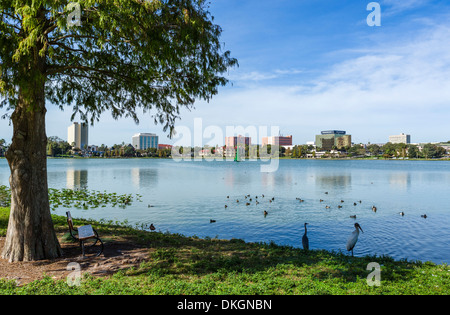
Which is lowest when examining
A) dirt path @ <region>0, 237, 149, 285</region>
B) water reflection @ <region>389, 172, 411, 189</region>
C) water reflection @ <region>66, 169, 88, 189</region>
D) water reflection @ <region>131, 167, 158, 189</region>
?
water reflection @ <region>389, 172, 411, 189</region>

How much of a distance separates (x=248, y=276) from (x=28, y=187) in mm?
6629

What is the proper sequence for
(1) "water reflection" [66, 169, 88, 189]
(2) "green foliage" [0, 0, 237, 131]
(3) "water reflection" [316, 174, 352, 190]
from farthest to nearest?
(3) "water reflection" [316, 174, 352, 190]
(1) "water reflection" [66, 169, 88, 189]
(2) "green foliage" [0, 0, 237, 131]

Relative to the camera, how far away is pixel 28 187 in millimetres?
8406

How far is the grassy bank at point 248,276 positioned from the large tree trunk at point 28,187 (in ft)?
A: 6.07

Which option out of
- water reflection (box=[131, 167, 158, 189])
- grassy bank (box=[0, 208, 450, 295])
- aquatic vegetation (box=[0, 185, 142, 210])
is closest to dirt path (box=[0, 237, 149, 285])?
grassy bank (box=[0, 208, 450, 295])

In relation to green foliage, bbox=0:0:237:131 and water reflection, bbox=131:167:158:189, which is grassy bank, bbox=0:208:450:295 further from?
water reflection, bbox=131:167:158:189

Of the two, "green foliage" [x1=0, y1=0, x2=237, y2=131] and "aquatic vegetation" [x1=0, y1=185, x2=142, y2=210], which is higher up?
"green foliage" [x1=0, y1=0, x2=237, y2=131]

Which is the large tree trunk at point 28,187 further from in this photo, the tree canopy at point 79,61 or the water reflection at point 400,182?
the water reflection at point 400,182

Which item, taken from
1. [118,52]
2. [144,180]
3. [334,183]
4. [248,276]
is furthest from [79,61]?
[334,183]

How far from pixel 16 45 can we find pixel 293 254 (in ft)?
31.3

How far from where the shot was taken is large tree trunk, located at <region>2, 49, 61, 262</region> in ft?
27.2

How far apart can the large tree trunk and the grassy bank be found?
1.85m

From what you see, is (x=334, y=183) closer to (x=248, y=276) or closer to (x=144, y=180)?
(x=144, y=180)
